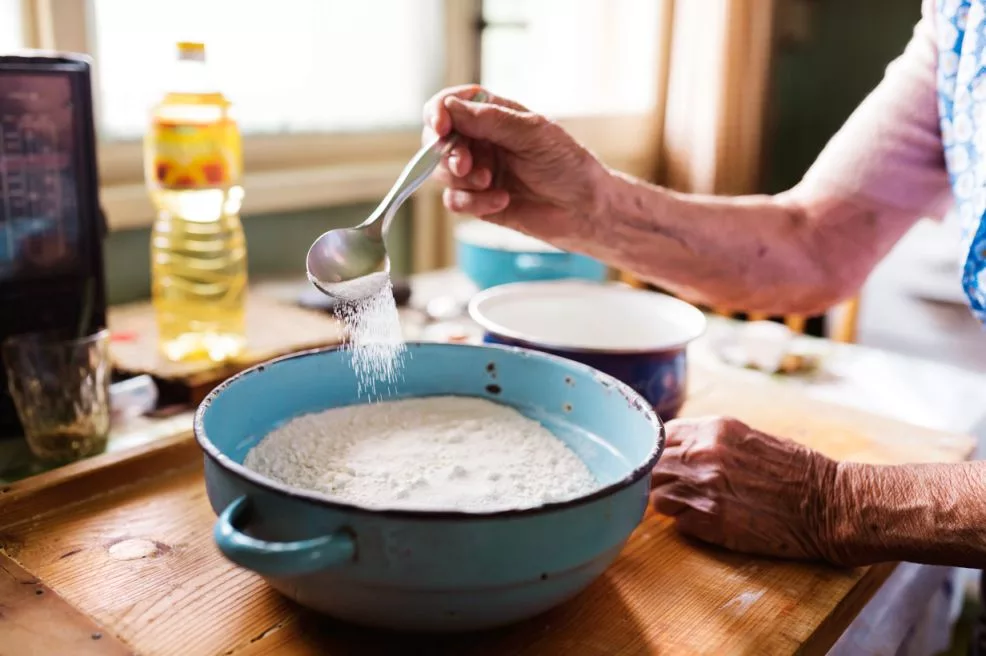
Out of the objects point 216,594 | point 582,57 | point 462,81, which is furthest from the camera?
point 582,57

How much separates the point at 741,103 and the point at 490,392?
207cm

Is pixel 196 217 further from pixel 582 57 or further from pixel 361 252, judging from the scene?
pixel 582 57

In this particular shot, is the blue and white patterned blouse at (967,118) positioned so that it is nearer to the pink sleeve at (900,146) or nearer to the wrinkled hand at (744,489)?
the pink sleeve at (900,146)

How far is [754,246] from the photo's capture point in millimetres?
1137

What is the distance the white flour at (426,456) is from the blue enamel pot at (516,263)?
0.60 metres

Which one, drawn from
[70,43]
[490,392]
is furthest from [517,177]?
[70,43]

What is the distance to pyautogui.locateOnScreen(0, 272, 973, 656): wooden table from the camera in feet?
1.81

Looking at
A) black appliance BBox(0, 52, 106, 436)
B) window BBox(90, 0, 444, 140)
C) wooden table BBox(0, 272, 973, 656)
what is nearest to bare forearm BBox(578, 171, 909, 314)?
wooden table BBox(0, 272, 973, 656)

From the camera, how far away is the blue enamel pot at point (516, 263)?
135 centimetres

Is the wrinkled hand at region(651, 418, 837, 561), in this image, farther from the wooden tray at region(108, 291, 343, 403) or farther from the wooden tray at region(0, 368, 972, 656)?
the wooden tray at region(108, 291, 343, 403)

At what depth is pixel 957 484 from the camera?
0.70 metres

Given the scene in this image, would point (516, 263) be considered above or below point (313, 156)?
below

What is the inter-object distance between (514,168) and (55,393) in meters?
0.52

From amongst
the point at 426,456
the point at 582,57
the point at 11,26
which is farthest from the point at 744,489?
the point at 582,57
